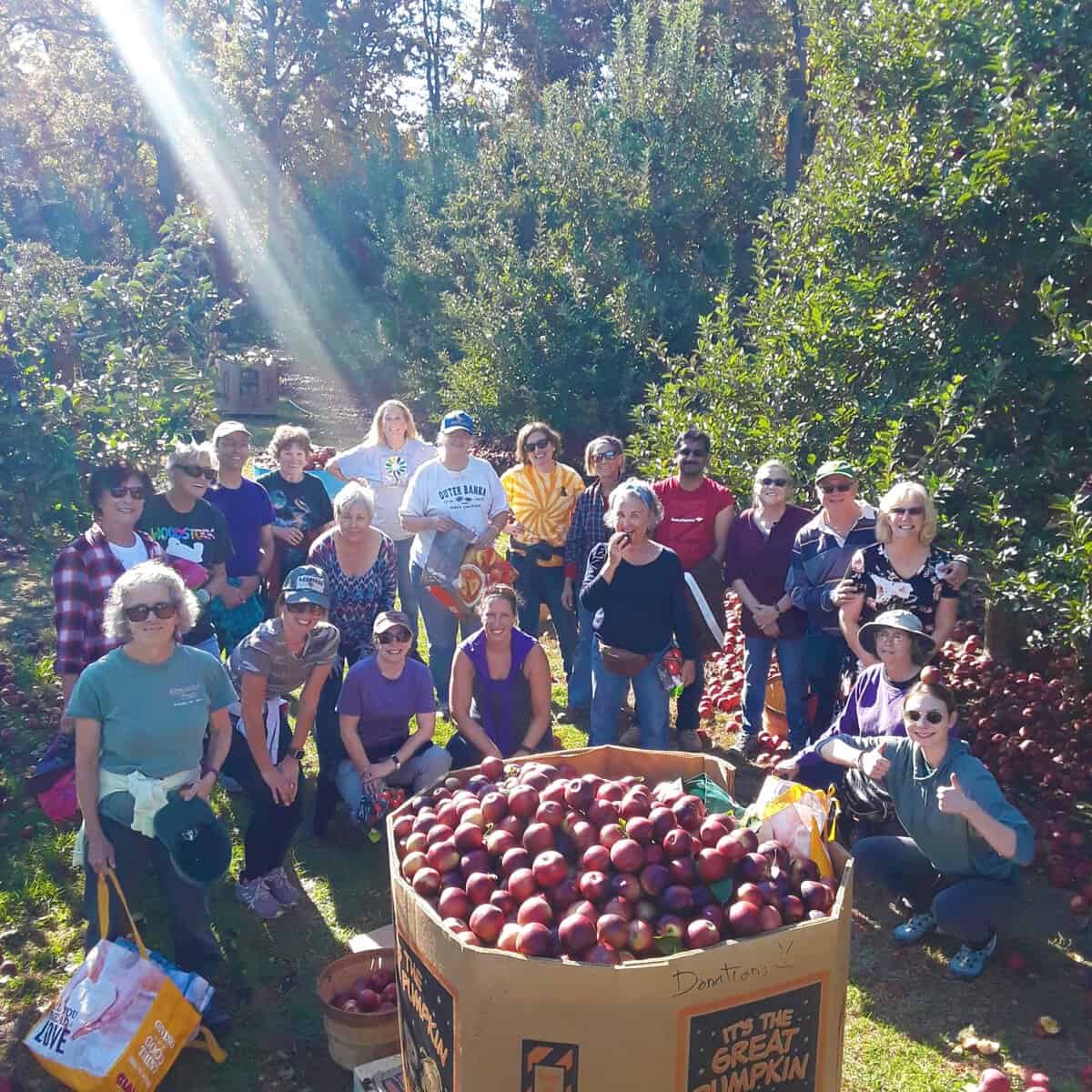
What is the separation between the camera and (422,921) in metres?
3.08

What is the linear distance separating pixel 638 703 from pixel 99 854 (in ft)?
10.3

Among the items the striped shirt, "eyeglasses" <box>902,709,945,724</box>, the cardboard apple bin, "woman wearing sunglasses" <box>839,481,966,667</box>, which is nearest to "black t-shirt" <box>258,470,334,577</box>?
the striped shirt

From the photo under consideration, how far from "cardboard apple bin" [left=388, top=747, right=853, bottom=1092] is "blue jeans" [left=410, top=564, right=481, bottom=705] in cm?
391

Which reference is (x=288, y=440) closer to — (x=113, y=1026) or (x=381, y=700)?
(x=381, y=700)

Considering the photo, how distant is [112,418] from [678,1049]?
217 inches

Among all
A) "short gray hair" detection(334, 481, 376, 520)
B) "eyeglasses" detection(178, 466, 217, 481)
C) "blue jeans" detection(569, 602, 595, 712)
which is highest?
"eyeglasses" detection(178, 466, 217, 481)

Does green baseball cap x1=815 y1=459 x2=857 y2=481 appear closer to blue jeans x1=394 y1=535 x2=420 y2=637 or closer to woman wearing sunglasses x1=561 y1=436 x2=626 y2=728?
woman wearing sunglasses x1=561 y1=436 x2=626 y2=728

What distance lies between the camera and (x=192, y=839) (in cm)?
420

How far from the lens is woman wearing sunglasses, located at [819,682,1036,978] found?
163 inches

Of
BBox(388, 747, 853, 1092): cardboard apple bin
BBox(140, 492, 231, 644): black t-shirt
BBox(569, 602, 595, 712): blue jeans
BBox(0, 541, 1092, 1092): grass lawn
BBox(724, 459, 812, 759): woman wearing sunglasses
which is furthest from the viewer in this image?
BBox(569, 602, 595, 712): blue jeans

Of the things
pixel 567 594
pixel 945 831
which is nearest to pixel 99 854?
pixel 945 831

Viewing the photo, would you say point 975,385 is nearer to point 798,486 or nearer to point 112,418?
point 798,486

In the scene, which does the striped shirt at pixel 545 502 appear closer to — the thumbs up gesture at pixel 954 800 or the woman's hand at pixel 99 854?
the thumbs up gesture at pixel 954 800

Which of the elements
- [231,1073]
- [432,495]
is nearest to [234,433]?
[432,495]
